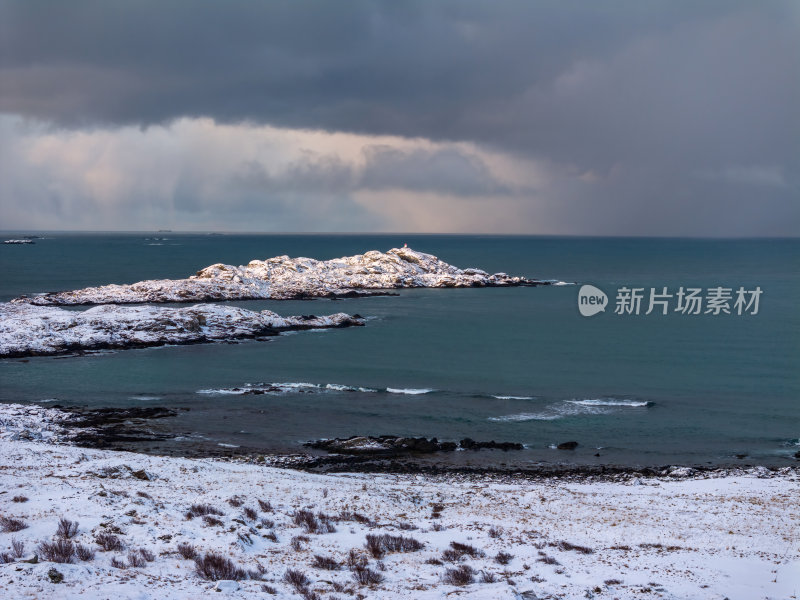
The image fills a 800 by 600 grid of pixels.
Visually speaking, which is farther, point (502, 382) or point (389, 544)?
point (502, 382)

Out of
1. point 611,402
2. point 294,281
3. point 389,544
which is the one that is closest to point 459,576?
point 389,544

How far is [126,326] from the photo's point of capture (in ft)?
221

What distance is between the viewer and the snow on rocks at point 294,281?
9500cm

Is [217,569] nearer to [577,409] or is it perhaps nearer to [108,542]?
[108,542]

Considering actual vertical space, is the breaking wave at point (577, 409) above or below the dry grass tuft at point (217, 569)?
below

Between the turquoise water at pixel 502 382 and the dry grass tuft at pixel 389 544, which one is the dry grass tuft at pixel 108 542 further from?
the turquoise water at pixel 502 382

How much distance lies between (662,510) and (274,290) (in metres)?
87.4

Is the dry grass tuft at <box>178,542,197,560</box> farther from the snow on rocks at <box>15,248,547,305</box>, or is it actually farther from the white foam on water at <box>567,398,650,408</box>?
the snow on rocks at <box>15,248,547,305</box>
